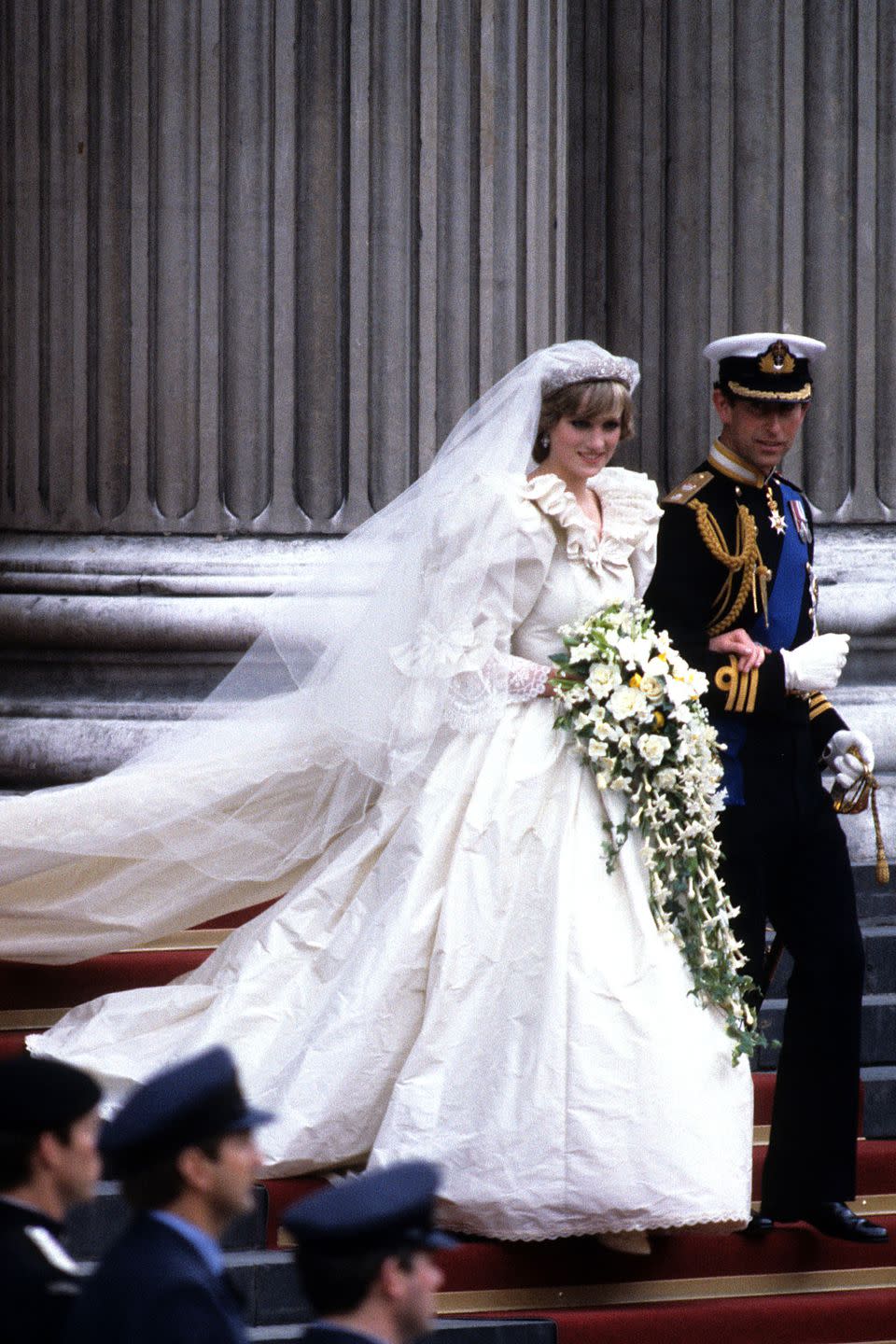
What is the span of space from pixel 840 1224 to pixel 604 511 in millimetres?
1735

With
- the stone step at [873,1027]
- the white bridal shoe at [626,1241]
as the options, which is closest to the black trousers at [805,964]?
the white bridal shoe at [626,1241]

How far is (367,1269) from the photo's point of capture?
2445 millimetres

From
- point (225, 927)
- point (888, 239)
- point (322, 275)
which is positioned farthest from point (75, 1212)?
point (888, 239)

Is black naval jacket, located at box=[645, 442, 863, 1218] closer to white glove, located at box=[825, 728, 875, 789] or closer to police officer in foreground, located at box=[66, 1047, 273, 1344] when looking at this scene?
white glove, located at box=[825, 728, 875, 789]

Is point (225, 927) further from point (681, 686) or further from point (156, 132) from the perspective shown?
point (156, 132)

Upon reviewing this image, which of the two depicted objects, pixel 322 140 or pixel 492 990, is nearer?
pixel 492 990

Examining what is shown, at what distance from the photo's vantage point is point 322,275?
672 cm

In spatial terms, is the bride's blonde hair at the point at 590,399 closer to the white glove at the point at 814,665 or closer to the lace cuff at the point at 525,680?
the lace cuff at the point at 525,680

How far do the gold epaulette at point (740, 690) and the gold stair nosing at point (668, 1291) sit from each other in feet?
4.24

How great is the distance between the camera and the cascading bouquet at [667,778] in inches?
189

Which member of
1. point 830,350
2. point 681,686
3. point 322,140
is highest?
point 322,140

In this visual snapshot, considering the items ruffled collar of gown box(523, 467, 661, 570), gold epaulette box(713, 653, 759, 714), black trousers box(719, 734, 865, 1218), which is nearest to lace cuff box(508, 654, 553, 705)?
ruffled collar of gown box(523, 467, 661, 570)

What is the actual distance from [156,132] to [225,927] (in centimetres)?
242

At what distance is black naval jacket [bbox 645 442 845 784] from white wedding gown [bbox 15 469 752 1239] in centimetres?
8
